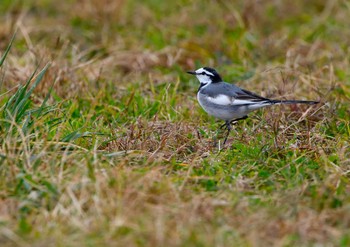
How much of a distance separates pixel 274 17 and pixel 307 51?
1.42m

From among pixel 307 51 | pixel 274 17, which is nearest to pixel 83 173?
pixel 307 51

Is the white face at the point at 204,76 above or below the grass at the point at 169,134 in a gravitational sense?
above

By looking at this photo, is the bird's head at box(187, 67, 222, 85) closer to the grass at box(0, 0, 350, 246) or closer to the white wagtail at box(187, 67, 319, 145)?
the white wagtail at box(187, 67, 319, 145)

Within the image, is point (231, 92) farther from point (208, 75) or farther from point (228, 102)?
point (208, 75)

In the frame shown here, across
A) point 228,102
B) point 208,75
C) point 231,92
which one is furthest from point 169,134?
point 208,75

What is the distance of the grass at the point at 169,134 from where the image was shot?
409 centimetres

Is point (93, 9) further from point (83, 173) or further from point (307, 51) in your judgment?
point (83, 173)

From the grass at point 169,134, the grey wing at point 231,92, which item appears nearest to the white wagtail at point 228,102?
the grey wing at point 231,92

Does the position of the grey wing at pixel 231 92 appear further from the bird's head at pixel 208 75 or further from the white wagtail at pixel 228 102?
the bird's head at pixel 208 75

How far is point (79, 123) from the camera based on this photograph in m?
6.11

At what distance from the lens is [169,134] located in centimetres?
568

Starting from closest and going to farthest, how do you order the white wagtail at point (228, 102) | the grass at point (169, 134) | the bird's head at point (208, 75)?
the grass at point (169, 134), the white wagtail at point (228, 102), the bird's head at point (208, 75)

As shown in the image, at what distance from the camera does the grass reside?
4.09 meters

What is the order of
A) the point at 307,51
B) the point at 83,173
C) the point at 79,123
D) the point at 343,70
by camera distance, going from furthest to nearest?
the point at 307,51
the point at 343,70
the point at 79,123
the point at 83,173
